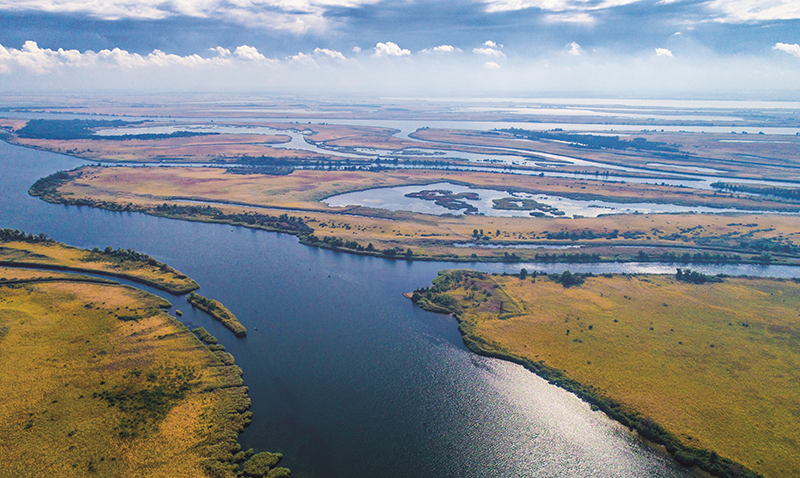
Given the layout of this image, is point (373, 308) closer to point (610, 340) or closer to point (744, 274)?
point (610, 340)

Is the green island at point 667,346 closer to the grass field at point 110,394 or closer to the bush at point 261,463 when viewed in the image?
the bush at point 261,463

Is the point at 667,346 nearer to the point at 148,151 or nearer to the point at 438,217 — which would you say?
the point at 438,217

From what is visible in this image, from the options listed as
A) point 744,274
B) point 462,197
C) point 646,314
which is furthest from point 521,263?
point 462,197

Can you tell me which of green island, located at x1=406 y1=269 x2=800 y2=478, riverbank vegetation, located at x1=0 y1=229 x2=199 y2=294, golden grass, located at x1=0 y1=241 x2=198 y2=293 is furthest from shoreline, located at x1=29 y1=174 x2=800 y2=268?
golden grass, located at x1=0 y1=241 x2=198 y2=293

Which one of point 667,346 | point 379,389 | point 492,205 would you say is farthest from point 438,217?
point 379,389

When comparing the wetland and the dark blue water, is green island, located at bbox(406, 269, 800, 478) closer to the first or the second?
the wetland

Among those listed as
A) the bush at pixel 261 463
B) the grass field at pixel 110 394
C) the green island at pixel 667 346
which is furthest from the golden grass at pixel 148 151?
the bush at pixel 261 463
